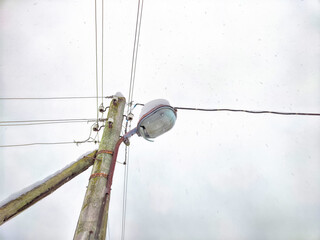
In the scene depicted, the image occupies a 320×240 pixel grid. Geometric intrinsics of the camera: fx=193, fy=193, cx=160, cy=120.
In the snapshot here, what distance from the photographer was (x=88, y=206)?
2141 millimetres

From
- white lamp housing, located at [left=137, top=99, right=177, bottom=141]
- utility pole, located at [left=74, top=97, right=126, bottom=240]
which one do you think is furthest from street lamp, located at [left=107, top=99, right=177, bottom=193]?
utility pole, located at [left=74, top=97, right=126, bottom=240]

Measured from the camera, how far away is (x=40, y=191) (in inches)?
93.9

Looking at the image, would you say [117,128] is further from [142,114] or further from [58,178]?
[58,178]

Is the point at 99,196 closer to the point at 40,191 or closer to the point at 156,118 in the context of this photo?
the point at 40,191

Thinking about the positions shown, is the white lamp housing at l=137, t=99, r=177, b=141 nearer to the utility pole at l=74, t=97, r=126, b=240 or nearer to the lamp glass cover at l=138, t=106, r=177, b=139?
the lamp glass cover at l=138, t=106, r=177, b=139

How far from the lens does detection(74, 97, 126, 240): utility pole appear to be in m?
1.98

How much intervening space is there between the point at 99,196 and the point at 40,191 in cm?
78

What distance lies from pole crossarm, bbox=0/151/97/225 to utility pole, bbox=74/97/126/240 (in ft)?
0.77

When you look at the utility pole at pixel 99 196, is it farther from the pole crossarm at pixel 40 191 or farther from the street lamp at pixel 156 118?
the street lamp at pixel 156 118

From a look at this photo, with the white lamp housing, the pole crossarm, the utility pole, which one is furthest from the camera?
the white lamp housing

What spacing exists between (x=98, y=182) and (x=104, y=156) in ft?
1.34

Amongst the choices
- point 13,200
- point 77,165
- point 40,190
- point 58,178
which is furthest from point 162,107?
point 13,200

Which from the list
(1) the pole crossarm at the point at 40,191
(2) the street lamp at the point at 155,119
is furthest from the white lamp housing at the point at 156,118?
(1) the pole crossarm at the point at 40,191

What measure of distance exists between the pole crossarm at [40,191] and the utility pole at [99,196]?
0.77ft
